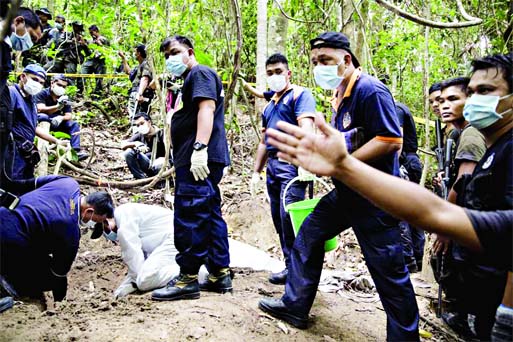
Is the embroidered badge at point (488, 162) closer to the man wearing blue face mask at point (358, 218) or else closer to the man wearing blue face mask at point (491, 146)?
the man wearing blue face mask at point (491, 146)

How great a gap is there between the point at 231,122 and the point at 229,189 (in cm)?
124

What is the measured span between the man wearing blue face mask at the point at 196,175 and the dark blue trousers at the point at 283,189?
2.03 feet

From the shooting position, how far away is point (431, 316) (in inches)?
151

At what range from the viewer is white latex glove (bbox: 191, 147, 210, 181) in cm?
330

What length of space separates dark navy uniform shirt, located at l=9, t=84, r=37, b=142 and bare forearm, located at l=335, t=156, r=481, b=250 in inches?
140

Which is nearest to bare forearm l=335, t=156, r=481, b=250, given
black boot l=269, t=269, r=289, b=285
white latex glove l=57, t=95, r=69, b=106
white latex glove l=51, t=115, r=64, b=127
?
black boot l=269, t=269, r=289, b=285

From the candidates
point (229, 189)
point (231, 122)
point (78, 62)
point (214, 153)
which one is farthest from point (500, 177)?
point (78, 62)

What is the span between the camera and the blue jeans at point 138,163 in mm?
7199

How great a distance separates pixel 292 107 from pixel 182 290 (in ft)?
6.33

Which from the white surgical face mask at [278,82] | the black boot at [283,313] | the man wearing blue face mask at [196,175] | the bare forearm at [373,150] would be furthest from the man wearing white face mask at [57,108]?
the bare forearm at [373,150]

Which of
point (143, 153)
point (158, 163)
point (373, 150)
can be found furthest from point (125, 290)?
point (143, 153)

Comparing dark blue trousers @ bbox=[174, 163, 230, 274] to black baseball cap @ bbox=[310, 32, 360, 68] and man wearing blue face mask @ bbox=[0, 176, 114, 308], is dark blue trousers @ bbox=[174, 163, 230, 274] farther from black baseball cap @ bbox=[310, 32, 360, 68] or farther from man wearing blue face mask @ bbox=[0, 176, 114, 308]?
black baseball cap @ bbox=[310, 32, 360, 68]

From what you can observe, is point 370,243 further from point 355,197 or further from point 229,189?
point 229,189

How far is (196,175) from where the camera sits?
3.33 m
